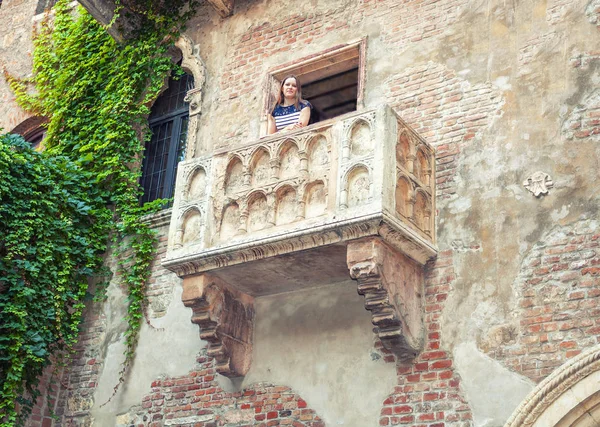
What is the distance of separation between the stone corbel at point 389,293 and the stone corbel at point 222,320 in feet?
5.07

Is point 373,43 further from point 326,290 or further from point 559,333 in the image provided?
point 559,333

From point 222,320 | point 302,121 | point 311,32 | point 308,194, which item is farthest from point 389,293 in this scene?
point 311,32

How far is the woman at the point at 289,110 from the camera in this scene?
895 centimetres

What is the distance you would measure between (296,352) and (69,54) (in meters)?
5.99

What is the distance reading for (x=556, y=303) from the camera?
281 inches

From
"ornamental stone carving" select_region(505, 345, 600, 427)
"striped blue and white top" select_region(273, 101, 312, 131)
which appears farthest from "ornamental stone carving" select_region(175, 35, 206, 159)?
"ornamental stone carving" select_region(505, 345, 600, 427)

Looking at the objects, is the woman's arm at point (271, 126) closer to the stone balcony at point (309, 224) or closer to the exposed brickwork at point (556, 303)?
the stone balcony at point (309, 224)

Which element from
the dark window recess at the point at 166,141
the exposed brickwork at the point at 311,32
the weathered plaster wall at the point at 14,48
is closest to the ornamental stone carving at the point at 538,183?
the exposed brickwork at the point at 311,32

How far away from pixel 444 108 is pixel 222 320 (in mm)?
2940

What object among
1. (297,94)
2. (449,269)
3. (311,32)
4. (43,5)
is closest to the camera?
(449,269)

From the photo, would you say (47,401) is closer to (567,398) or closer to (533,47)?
(567,398)

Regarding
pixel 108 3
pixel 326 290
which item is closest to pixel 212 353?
pixel 326 290

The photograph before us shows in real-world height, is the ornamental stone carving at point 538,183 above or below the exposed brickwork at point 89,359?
above

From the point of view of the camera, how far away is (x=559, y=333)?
7.01m
